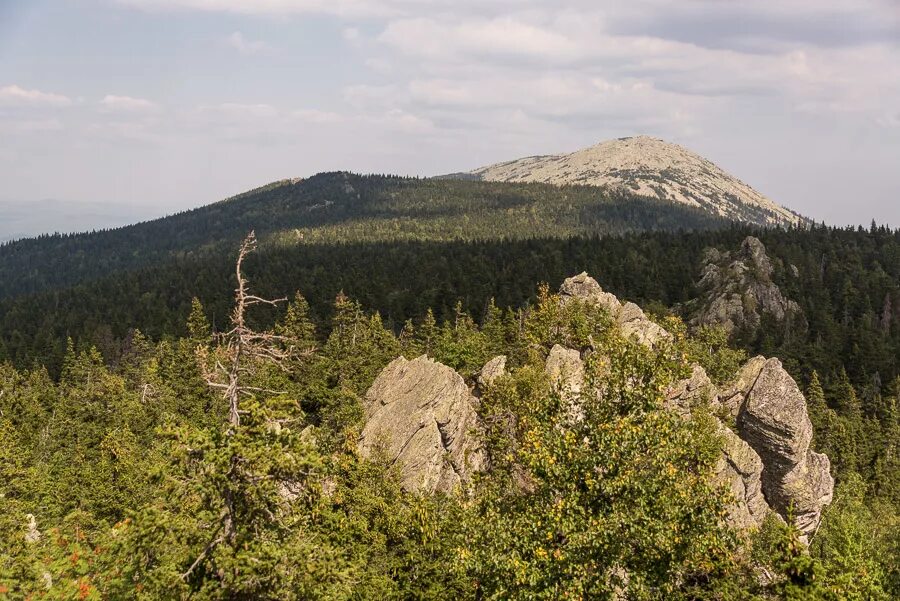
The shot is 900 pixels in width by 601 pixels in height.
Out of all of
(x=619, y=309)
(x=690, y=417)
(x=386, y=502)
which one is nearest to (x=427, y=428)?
(x=386, y=502)

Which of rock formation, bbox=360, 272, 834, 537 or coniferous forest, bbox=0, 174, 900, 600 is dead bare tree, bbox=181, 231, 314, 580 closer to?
coniferous forest, bbox=0, 174, 900, 600

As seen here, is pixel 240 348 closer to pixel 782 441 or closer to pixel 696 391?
pixel 782 441

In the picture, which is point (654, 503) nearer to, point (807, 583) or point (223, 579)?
point (807, 583)

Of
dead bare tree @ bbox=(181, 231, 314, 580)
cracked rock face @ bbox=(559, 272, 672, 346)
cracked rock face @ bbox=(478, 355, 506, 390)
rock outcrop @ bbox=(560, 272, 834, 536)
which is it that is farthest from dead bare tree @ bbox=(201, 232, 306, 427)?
cracked rock face @ bbox=(559, 272, 672, 346)

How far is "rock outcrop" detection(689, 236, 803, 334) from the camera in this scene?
164 m

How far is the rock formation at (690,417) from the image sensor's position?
55281mm

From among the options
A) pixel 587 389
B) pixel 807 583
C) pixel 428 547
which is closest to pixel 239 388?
pixel 587 389

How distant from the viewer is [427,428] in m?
57.0

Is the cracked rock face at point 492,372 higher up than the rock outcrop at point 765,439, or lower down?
higher up

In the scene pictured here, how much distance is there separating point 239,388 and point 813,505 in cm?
6445

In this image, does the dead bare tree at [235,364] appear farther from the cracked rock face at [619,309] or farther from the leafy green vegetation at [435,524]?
the cracked rock face at [619,309]

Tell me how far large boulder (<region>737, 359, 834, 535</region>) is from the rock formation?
9cm

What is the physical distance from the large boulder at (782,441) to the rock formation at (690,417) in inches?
3.7

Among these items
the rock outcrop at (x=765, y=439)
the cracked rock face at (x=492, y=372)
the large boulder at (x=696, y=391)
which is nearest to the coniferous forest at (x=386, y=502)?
the cracked rock face at (x=492, y=372)
